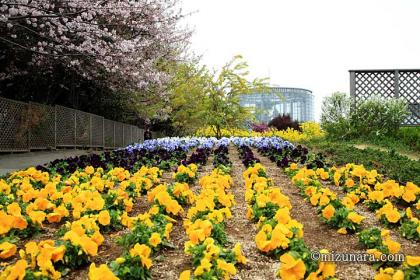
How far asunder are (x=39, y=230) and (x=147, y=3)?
8779 millimetres

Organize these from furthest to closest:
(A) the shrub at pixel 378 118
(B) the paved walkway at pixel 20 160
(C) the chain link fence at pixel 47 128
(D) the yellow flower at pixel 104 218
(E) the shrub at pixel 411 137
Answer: (A) the shrub at pixel 378 118, (E) the shrub at pixel 411 137, (C) the chain link fence at pixel 47 128, (B) the paved walkway at pixel 20 160, (D) the yellow flower at pixel 104 218

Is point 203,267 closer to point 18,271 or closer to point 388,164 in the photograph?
point 18,271

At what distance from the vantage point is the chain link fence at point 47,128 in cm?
1048

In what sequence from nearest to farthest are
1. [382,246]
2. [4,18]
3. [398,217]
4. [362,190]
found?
[382,246]
[398,217]
[362,190]
[4,18]

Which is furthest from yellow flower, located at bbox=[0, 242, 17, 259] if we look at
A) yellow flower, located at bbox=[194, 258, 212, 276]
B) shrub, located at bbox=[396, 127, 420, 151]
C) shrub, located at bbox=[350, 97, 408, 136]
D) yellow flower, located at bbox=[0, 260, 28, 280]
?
shrub, located at bbox=[350, 97, 408, 136]

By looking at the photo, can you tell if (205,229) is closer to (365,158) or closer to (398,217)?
(398,217)

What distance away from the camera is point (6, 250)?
2742mm

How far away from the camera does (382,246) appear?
2846 mm

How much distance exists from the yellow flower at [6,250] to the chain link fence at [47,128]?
308 inches

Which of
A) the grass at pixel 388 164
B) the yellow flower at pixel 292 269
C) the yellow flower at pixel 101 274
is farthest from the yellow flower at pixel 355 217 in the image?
the grass at pixel 388 164

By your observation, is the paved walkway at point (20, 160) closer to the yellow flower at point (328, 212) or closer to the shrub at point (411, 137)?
the yellow flower at point (328, 212)

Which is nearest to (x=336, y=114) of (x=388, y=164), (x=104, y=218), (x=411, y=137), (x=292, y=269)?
(x=411, y=137)

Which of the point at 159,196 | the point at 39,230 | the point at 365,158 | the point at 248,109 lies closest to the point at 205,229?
the point at 159,196

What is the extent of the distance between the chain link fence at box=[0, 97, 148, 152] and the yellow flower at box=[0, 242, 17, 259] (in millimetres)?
7828
